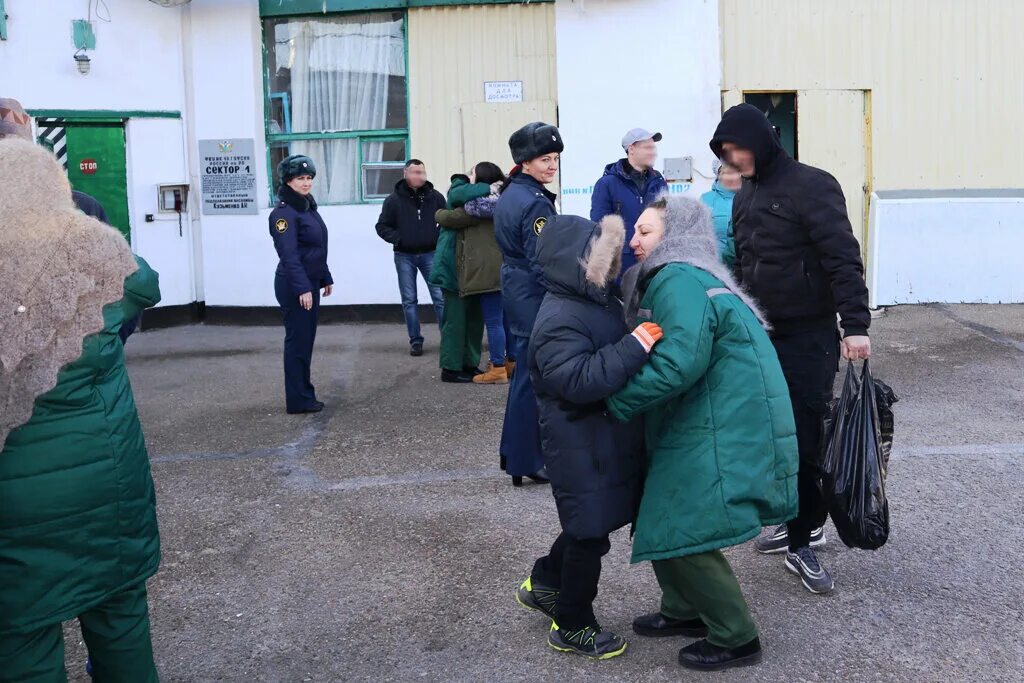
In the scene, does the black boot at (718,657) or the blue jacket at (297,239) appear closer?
the black boot at (718,657)

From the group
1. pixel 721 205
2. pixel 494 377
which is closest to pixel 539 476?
pixel 721 205

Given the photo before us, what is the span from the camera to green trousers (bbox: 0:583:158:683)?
9.91 feet

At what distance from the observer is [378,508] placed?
5625mm

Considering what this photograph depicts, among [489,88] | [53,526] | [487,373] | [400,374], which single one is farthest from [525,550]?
[489,88]

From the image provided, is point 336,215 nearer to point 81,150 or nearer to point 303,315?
point 81,150

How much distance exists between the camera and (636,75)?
11266mm

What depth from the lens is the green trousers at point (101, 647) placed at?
302cm

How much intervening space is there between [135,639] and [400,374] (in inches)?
235

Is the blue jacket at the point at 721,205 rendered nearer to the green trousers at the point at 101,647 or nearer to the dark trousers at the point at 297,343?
the dark trousers at the point at 297,343

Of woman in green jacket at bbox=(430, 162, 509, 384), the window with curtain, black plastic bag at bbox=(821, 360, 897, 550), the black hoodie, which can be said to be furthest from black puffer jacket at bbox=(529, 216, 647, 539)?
the window with curtain

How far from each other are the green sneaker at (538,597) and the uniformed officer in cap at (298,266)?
3659 mm

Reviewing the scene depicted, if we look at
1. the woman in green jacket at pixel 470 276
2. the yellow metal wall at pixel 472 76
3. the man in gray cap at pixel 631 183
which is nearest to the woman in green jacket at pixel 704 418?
the man in gray cap at pixel 631 183

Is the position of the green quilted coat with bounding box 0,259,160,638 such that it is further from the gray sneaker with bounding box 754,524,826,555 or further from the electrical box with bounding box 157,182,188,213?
the electrical box with bounding box 157,182,188,213

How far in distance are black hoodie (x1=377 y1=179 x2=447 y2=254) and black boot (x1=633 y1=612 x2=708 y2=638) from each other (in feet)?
20.3
